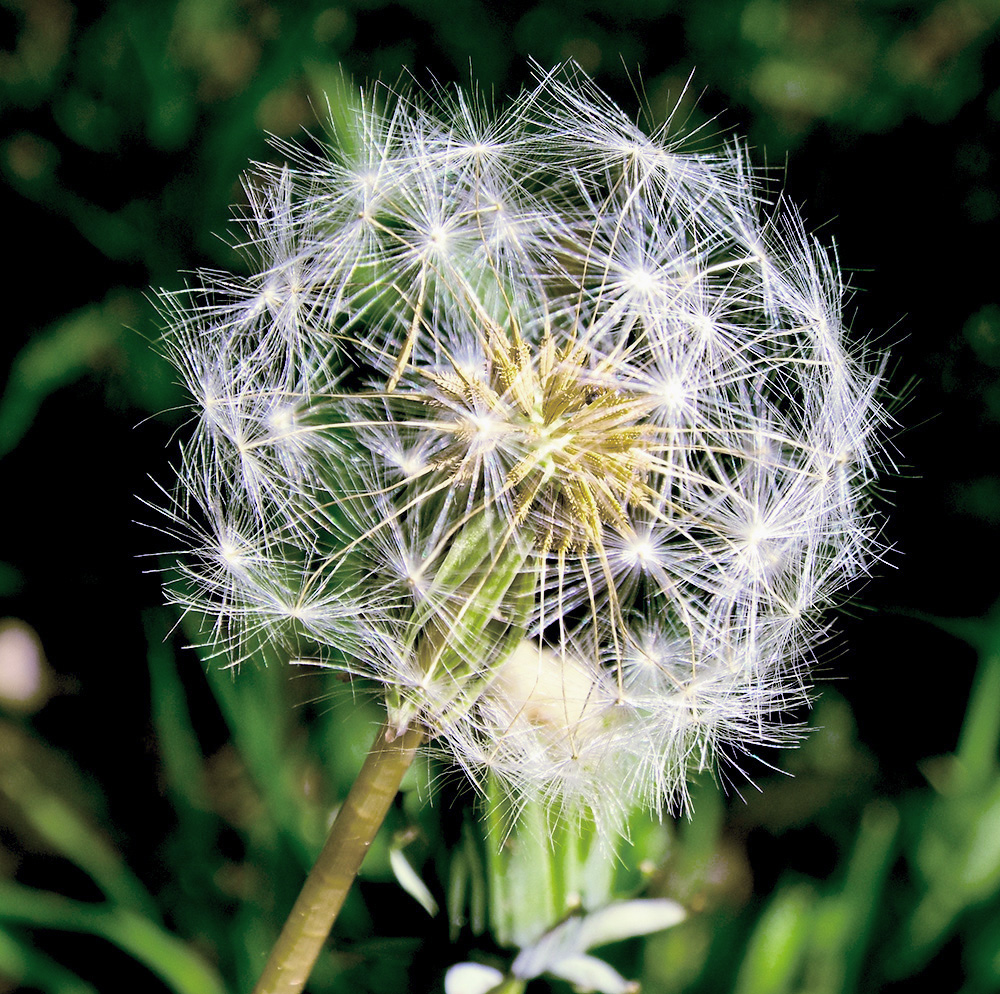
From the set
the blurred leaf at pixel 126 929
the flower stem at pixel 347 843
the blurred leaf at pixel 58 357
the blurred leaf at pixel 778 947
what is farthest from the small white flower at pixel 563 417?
the blurred leaf at pixel 58 357

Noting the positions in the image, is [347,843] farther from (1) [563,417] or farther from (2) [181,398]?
(2) [181,398]

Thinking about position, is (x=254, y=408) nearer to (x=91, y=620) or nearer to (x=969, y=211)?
(x=91, y=620)

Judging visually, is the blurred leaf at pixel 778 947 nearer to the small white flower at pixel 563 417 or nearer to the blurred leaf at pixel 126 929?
the small white flower at pixel 563 417

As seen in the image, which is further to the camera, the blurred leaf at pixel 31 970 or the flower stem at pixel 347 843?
the blurred leaf at pixel 31 970

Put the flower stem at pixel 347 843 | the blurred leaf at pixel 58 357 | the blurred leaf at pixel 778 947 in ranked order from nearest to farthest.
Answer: the flower stem at pixel 347 843 → the blurred leaf at pixel 778 947 → the blurred leaf at pixel 58 357

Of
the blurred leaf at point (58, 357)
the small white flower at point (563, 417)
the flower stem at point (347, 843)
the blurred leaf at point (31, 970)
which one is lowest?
the blurred leaf at point (31, 970)

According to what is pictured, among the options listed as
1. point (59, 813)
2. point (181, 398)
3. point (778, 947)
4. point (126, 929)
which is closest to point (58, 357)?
point (181, 398)
